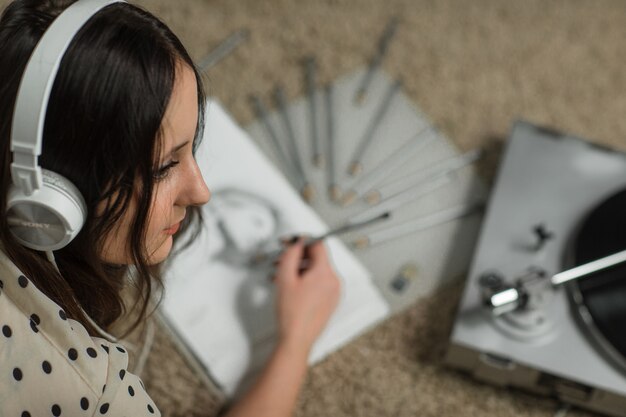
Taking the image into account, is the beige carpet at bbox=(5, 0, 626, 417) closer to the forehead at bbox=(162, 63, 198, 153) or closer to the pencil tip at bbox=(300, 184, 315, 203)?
the pencil tip at bbox=(300, 184, 315, 203)

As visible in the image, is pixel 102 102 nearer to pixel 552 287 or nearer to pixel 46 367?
pixel 46 367

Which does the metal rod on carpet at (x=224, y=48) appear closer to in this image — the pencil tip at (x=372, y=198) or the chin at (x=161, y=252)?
the pencil tip at (x=372, y=198)

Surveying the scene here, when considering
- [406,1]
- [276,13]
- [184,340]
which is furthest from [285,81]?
[184,340]

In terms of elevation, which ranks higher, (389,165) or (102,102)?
(102,102)

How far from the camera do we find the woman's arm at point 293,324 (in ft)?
2.45

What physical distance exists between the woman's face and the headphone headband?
8cm

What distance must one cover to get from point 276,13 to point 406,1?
0.57ft

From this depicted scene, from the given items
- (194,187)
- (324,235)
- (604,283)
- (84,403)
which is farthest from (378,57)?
(84,403)

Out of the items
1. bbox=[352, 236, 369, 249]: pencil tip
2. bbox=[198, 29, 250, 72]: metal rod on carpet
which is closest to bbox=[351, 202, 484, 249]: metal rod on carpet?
bbox=[352, 236, 369, 249]: pencil tip

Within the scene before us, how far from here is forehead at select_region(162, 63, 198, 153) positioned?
0.50 meters

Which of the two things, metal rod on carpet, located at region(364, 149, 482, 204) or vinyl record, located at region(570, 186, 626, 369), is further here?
metal rod on carpet, located at region(364, 149, 482, 204)

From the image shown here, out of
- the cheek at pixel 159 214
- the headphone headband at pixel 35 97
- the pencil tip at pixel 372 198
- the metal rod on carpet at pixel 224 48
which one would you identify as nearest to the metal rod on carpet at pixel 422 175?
the pencil tip at pixel 372 198

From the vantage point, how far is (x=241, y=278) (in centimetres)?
83

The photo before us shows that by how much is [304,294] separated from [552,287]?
0.81 ft
